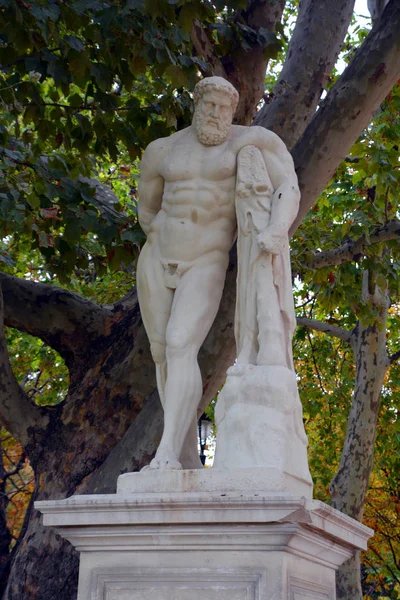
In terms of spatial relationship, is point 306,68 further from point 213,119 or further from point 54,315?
point 213,119

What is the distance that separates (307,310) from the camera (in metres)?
17.2

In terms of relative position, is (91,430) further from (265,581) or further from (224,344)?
(265,581)

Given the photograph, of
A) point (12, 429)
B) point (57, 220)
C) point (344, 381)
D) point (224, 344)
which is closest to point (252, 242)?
point (224, 344)

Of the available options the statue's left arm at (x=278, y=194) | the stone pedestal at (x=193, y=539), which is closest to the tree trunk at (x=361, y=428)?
the statue's left arm at (x=278, y=194)

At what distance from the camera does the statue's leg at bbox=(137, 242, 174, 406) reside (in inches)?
232

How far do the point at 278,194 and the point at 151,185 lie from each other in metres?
0.88

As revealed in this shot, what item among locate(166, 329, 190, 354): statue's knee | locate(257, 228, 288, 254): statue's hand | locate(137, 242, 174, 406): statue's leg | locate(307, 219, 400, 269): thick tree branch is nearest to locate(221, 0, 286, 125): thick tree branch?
locate(307, 219, 400, 269): thick tree branch

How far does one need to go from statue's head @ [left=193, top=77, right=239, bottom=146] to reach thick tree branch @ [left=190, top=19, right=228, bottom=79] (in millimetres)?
3010

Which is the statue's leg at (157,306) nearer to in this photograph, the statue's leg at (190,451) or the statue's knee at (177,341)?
the statue's knee at (177,341)

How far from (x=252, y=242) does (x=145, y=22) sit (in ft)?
8.48

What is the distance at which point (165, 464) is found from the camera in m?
5.35

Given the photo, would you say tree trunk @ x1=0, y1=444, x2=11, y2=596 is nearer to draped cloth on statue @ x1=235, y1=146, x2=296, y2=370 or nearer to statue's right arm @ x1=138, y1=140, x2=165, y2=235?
statue's right arm @ x1=138, y1=140, x2=165, y2=235

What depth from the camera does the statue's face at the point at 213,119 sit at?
19.6 ft

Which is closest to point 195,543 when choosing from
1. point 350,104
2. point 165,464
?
point 165,464
